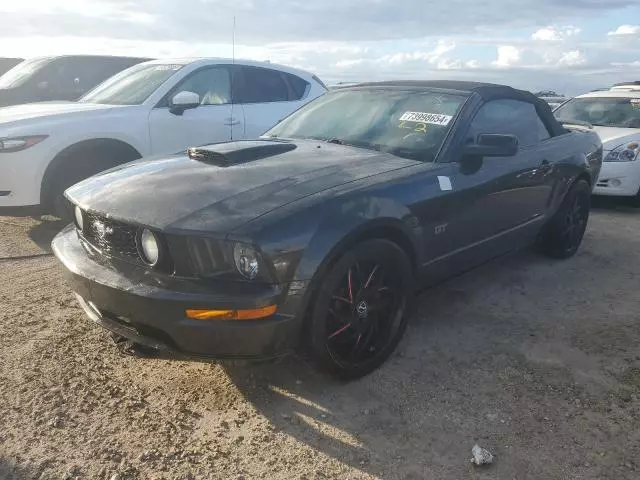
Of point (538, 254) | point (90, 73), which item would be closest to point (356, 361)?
point (538, 254)

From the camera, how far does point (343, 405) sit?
2.79 metres

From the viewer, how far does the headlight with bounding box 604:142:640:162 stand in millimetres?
7105

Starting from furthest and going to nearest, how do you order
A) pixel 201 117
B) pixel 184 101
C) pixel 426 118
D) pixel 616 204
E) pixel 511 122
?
pixel 616 204
pixel 201 117
pixel 184 101
pixel 511 122
pixel 426 118

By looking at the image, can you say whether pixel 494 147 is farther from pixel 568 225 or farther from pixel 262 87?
pixel 262 87

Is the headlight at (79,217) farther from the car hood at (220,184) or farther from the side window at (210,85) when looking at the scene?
the side window at (210,85)

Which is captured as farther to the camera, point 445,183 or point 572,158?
point 572,158

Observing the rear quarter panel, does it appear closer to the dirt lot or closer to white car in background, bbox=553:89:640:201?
the dirt lot

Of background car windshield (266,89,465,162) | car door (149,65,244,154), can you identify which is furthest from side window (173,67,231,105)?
→ background car windshield (266,89,465,162)

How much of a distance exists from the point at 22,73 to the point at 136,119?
5.38 m

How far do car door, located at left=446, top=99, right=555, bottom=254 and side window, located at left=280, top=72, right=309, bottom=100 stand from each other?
3.27 metres

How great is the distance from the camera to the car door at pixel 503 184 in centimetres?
348

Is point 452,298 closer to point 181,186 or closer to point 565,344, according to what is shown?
point 565,344

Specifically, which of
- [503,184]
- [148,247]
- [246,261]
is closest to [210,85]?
[503,184]

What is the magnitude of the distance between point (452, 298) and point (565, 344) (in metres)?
0.89
